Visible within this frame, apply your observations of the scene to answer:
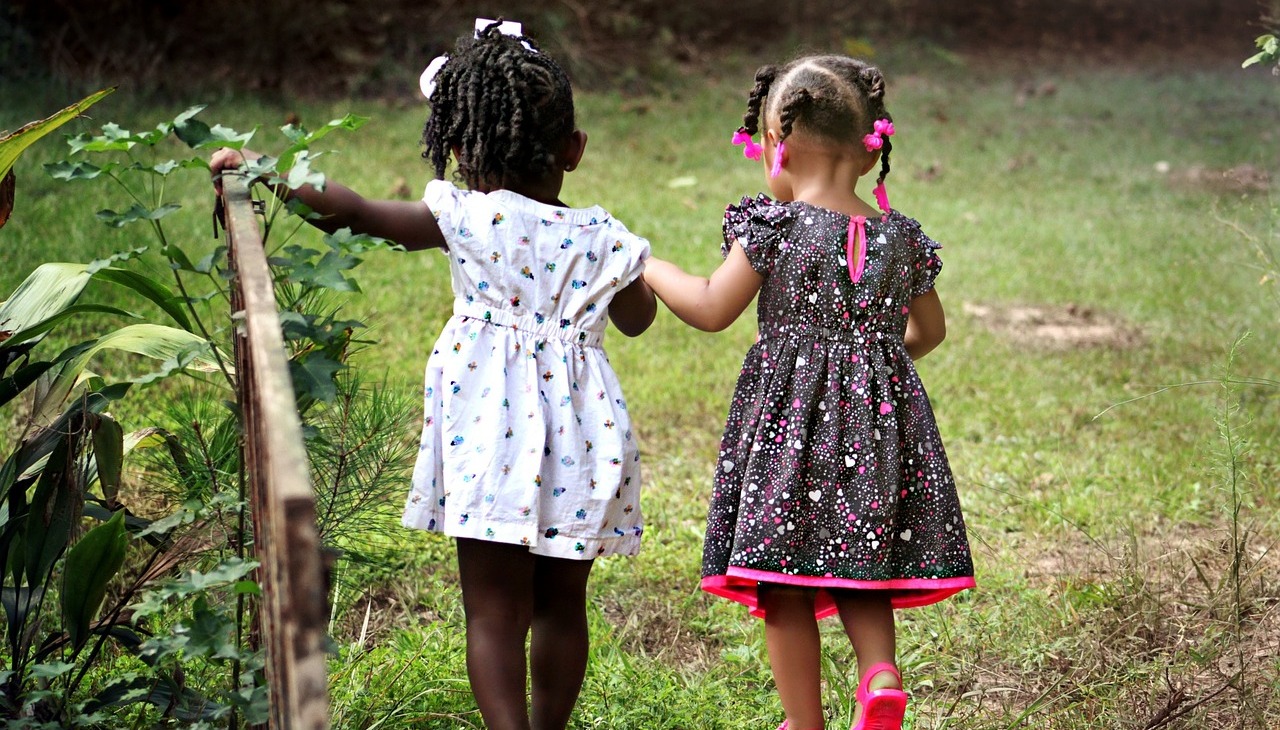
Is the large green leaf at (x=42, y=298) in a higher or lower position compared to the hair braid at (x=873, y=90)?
lower

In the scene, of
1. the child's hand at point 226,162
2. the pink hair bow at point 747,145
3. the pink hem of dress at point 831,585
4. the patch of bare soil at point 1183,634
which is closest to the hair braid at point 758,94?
the pink hair bow at point 747,145

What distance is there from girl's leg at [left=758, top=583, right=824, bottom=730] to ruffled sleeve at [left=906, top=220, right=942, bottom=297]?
0.61 metres

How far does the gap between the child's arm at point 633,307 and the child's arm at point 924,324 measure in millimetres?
500

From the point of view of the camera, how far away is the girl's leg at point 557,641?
7.48ft

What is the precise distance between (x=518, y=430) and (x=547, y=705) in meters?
0.51

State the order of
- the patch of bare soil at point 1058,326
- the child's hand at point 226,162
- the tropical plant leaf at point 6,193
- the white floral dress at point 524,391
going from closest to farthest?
the child's hand at point 226,162, the white floral dress at point 524,391, the tropical plant leaf at point 6,193, the patch of bare soil at point 1058,326

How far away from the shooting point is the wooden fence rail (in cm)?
101

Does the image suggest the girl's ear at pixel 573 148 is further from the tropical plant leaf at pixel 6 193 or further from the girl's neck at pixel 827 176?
the tropical plant leaf at pixel 6 193

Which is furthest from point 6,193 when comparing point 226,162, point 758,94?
point 758,94

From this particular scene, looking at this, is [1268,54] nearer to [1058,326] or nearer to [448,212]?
[448,212]

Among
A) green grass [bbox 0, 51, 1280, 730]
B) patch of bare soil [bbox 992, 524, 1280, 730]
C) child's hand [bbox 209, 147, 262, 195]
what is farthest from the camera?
green grass [bbox 0, 51, 1280, 730]

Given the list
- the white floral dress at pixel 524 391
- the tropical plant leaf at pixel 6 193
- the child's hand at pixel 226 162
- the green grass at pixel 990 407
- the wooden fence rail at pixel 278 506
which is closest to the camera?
the wooden fence rail at pixel 278 506

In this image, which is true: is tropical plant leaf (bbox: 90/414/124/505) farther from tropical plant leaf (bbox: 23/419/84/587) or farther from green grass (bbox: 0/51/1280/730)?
green grass (bbox: 0/51/1280/730)

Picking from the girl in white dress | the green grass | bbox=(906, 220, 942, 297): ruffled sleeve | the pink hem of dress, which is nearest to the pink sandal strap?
the pink hem of dress
